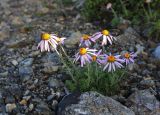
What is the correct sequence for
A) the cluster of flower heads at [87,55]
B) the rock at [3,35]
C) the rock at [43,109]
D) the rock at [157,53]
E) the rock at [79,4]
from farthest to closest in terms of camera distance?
the rock at [79,4], the rock at [3,35], the rock at [157,53], the rock at [43,109], the cluster of flower heads at [87,55]

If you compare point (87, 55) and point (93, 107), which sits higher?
point (87, 55)

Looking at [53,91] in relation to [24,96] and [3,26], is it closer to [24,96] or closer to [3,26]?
[24,96]

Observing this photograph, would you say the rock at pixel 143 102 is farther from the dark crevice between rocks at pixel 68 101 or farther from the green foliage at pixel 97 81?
the dark crevice between rocks at pixel 68 101

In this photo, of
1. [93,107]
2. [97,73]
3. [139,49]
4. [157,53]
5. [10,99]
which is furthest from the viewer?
[139,49]

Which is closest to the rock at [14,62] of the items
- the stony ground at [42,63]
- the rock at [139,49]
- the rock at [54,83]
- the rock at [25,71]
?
the stony ground at [42,63]

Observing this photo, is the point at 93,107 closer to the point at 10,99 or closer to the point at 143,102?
the point at 143,102

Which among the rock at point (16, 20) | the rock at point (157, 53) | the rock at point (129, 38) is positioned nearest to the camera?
the rock at point (157, 53)

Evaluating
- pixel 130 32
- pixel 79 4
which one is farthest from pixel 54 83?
pixel 79 4

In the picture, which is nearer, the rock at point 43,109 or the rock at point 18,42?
the rock at point 43,109
